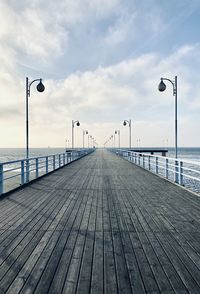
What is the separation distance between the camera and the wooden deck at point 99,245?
9.73ft

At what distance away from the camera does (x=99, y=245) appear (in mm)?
4094

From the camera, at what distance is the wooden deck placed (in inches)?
117

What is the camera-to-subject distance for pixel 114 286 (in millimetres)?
2891

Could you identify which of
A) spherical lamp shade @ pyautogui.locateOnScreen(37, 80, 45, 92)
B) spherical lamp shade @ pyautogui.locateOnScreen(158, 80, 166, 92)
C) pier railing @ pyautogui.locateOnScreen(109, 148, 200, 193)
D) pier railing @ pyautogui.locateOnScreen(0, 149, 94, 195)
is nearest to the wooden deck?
pier railing @ pyautogui.locateOnScreen(0, 149, 94, 195)

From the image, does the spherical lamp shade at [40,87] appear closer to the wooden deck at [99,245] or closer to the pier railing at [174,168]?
the pier railing at [174,168]

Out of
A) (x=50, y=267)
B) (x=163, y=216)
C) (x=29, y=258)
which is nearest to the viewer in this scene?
(x=50, y=267)

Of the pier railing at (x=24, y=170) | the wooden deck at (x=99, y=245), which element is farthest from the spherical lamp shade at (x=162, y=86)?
the wooden deck at (x=99, y=245)

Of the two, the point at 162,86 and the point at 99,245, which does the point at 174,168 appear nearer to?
the point at 162,86

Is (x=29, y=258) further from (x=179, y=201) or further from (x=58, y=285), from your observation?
(x=179, y=201)

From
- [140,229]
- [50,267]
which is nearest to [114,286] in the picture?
[50,267]

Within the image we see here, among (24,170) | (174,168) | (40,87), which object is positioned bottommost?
(174,168)

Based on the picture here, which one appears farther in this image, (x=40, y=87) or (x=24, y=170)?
(x=40, y=87)

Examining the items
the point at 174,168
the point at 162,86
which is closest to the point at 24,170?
the point at 162,86

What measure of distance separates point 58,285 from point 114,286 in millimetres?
675
